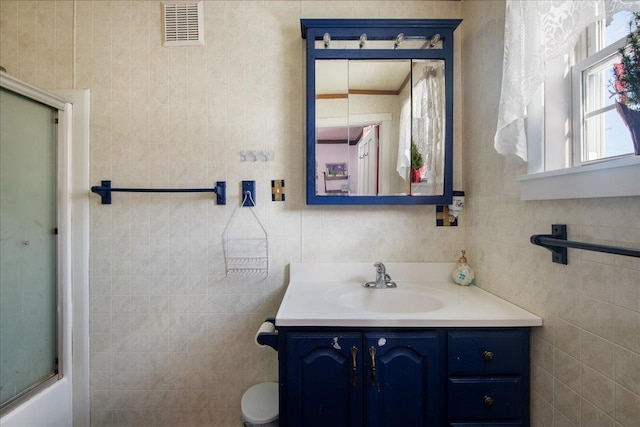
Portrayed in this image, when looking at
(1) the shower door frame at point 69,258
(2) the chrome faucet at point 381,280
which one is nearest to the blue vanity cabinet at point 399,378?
(2) the chrome faucet at point 381,280

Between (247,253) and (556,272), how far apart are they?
1.25 meters

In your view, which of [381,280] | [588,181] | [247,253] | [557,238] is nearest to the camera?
[588,181]

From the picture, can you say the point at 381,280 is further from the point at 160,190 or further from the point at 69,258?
the point at 69,258

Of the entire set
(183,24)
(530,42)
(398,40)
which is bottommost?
(530,42)

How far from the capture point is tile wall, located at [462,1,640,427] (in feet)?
→ 2.13

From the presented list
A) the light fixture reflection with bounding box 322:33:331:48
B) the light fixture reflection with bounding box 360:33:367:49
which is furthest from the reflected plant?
the light fixture reflection with bounding box 322:33:331:48

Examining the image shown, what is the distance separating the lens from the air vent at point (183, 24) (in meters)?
1.34

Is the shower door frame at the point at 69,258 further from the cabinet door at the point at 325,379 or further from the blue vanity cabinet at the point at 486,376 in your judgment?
the blue vanity cabinet at the point at 486,376

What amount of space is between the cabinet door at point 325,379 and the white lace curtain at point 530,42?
0.90 metres

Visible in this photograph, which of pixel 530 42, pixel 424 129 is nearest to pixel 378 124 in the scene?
pixel 424 129

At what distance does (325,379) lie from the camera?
2.95 ft

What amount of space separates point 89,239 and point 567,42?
2.05 m

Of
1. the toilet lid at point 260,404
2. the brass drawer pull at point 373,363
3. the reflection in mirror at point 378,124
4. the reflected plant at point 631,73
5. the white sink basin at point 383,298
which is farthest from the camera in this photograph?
the reflection in mirror at point 378,124

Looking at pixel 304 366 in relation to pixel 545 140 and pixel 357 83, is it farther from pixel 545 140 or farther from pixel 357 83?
pixel 357 83
